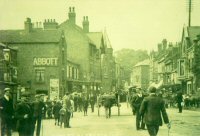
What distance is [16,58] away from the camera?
2262 cm

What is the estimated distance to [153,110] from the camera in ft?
28.7

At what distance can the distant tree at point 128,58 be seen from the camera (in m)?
60.2

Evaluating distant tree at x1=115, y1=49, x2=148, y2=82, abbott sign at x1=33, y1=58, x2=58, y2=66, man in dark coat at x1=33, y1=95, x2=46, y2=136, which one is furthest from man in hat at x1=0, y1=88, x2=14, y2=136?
distant tree at x1=115, y1=49, x2=148, y2=82

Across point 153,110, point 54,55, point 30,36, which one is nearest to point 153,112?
point 153,110

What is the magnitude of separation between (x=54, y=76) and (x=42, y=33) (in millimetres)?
2929

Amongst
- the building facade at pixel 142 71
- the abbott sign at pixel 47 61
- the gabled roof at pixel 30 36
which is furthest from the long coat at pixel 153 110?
the building facade at pixel 142 71

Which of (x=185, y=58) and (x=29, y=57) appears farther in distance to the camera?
Answer: (x=185, y=58)

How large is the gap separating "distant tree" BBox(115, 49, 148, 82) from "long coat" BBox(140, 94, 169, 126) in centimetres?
4831

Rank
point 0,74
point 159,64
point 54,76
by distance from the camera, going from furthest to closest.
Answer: point 159,64 < point 54,76 < point 0,74

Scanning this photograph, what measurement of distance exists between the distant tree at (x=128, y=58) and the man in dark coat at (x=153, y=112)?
48304 mm

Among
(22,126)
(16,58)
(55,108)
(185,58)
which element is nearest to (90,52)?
(185,58)

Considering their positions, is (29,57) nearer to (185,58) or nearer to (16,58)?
→ (16,58)

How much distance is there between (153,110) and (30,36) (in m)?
18.0

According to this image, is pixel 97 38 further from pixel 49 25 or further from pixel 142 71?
pixel 142 71
